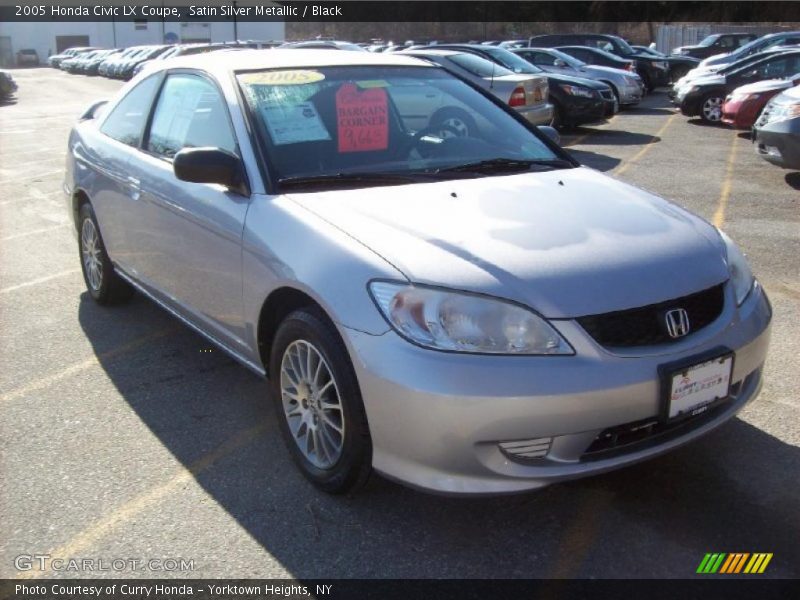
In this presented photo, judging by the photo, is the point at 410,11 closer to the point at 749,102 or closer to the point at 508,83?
the point at 749,102

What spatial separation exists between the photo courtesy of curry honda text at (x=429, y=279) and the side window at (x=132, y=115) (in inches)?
15.7

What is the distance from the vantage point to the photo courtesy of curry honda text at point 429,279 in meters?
2.60

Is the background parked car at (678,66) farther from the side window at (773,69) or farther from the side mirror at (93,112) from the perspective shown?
the side mirror at (93,112)

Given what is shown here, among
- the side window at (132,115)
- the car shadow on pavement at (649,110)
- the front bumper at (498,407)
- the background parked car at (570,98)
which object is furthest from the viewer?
the car shadow on pavement at (649,110)

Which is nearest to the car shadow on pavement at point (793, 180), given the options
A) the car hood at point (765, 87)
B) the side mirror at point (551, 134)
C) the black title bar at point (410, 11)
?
the car hood at point (765, 87)

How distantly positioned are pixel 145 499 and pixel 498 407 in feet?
4.93

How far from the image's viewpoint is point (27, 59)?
73125mm

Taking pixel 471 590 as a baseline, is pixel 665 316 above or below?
above

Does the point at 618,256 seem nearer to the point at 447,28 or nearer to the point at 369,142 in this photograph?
the point at 369,142

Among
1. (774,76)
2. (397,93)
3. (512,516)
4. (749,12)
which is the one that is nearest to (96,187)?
(397,93)

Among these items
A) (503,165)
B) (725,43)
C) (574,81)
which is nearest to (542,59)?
(574,81)

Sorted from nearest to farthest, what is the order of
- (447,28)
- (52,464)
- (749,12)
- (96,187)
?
(52,464)
(96,187)
(749,12)
(447,28)

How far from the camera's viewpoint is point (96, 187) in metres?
5.04

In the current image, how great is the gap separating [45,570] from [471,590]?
4.69ft
